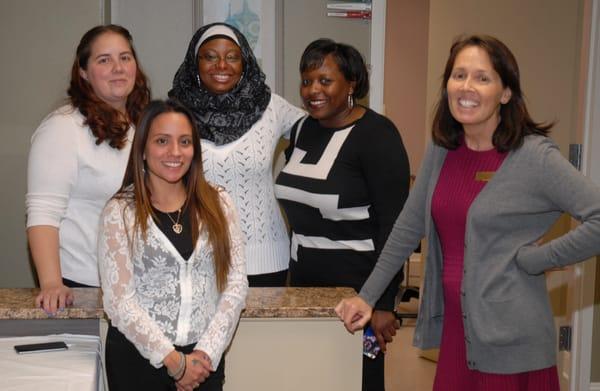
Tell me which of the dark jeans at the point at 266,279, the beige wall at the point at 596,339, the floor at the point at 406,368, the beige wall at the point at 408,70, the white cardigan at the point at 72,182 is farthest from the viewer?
the beige wall at the point at 408,70

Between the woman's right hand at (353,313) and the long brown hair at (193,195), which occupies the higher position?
the long brown hair at (193,195)

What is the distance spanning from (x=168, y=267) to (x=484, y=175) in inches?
30.7

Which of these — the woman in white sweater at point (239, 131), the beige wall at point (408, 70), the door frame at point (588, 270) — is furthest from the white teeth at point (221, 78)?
the beige wall at point (408, 70)

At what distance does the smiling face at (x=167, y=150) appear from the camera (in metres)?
1.63

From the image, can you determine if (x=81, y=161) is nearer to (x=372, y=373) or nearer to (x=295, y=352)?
(x=295, y=352)

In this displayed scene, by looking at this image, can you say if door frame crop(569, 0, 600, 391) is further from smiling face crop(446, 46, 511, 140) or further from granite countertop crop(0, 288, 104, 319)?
granite countertop crop(0, 288, 104, 319)

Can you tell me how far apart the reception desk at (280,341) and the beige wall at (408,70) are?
4390mm

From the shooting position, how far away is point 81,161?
1.86m

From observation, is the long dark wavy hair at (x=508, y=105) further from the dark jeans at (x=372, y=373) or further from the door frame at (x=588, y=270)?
the door frame at (x=588, y=270)

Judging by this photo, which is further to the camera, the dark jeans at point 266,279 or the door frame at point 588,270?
the door frame at point 588,270

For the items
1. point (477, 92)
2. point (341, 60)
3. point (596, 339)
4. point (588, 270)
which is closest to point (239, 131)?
point (341, 60)

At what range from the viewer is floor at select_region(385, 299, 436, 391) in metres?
3.52

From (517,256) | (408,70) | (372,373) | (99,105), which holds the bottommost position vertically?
Answer: (372,373)

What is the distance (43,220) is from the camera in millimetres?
1799
